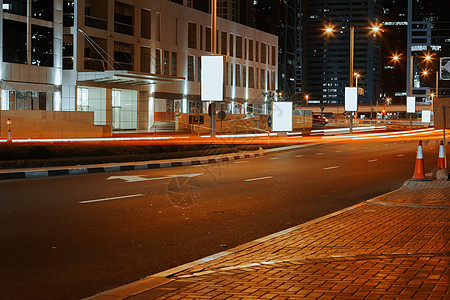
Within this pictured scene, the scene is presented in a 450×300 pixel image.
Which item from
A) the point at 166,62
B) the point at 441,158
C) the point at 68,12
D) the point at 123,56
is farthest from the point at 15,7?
the point at 441,158

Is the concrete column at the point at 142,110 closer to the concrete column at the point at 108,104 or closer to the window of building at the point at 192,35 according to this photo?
the concrete column at the point at 108,104

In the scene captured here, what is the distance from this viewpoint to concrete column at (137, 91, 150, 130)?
55.3 metres

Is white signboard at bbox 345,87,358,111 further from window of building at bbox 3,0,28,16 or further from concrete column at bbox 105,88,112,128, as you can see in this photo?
window of building at bbox 3,0,28,16

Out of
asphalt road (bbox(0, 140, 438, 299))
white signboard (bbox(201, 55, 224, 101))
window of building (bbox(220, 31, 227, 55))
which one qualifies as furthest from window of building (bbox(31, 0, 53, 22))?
asphalt road (bbox(0, 140, 438, 299))

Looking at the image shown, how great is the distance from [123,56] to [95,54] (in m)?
3.81

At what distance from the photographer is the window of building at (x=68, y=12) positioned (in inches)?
1850

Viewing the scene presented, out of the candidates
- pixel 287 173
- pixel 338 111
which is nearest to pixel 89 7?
pixel 287 173

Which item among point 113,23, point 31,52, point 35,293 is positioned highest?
point 113,23

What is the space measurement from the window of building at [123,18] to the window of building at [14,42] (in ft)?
34.7

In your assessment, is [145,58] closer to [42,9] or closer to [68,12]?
[68,12]

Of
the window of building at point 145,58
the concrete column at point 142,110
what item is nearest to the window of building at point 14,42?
the concrete column at point 142,110

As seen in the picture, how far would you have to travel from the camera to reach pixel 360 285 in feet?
18.9

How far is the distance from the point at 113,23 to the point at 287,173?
35.8 metres

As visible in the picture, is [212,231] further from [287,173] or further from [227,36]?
[227,36]
